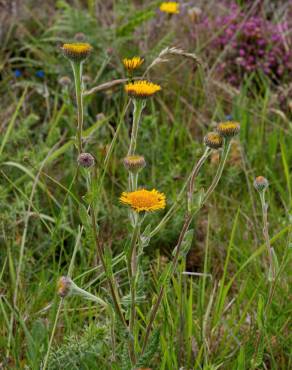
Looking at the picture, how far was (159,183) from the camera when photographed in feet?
7.52

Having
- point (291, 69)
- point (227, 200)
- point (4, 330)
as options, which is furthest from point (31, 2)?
point (4, 330)

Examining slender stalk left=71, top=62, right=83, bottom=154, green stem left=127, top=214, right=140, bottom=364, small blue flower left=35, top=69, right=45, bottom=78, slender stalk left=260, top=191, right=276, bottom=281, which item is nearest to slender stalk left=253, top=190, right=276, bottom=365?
slender stalk left=260, top=191, right=276, bottom=281

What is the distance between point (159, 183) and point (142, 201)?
1.08 metres

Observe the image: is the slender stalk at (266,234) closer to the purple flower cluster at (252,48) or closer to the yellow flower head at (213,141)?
the yellow flower head at (213,141)

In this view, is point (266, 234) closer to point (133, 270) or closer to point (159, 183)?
point (133, 270)

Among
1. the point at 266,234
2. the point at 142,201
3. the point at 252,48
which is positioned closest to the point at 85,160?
the point at 142,201

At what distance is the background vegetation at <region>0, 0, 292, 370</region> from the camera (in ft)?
5.05

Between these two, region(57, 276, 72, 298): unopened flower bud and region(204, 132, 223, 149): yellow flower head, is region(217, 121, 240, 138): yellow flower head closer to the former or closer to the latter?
region(204, 132, 223, 149): yellow flower head

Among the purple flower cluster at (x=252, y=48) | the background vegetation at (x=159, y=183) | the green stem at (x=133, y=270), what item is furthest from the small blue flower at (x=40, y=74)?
the green stem at (x=133, y=270)

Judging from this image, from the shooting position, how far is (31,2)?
3.66 meters

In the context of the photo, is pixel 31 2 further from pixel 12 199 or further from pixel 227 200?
pixel 227 200

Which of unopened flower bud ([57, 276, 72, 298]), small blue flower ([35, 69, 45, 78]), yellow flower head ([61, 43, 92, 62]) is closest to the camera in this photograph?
unopened flower bud ([57, 276, 72, 298])

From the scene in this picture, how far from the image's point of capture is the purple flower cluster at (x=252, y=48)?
317cm

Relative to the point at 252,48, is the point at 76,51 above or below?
above
